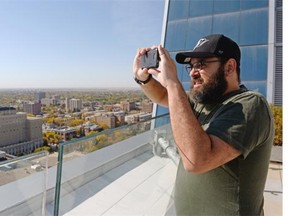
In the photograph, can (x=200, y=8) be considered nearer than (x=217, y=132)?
No

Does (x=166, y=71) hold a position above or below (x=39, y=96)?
above

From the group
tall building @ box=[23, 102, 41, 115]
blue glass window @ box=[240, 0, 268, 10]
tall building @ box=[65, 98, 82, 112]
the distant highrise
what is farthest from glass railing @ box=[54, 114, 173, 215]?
the distant highrise

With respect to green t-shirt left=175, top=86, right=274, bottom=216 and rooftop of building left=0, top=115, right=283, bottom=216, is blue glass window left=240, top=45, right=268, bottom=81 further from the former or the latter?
green t-shirt left=175, top=86, right=274, bottom=216

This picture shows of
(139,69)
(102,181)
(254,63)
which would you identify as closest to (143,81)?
(139,69)

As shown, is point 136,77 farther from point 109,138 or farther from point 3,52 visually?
point 3,52

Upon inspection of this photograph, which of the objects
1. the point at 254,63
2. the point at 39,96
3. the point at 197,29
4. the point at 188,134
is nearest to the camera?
the point at 188,134

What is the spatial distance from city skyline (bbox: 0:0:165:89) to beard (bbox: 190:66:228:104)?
7.07m

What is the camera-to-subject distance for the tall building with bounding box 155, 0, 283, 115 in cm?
533

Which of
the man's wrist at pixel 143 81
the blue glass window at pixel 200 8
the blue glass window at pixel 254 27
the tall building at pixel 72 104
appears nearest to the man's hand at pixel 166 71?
the man's wrist at pixel 143 81

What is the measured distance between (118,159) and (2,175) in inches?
24.9

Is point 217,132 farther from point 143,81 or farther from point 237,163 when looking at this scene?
point 143,81

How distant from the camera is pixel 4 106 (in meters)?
8.59

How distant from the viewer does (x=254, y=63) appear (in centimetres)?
555

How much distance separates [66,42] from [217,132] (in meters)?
17.0
